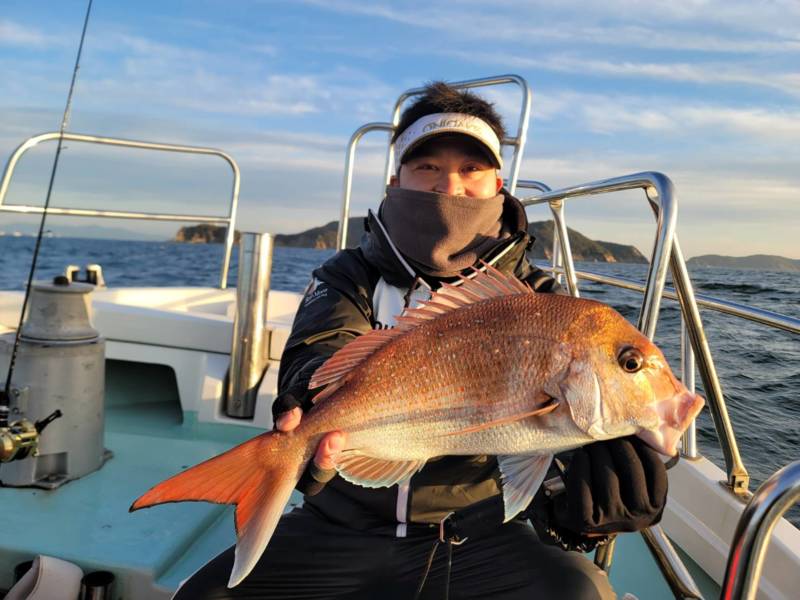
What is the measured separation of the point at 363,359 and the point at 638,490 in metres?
0.78

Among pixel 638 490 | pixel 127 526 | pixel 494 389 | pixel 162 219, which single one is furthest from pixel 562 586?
pixel 162 219

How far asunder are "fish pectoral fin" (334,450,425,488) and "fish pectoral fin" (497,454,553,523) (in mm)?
222

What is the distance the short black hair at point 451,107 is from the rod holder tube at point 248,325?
190 cm

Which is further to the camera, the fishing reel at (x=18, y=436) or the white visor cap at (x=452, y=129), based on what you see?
the fishing reel at (x=18, y=436)

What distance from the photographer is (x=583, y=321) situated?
1409mm

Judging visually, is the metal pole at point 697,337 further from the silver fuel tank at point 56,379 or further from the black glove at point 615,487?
the silver fuel tank at point 56,379

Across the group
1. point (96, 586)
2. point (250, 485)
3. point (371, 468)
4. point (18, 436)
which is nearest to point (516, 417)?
point (371, 468)

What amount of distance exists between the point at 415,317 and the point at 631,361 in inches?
21.1

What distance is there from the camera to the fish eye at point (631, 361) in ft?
4.42

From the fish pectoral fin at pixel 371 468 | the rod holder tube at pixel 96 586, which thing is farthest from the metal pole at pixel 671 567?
the rod holder tube at pixel 96 586

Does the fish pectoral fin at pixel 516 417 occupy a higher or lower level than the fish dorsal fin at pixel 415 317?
lower

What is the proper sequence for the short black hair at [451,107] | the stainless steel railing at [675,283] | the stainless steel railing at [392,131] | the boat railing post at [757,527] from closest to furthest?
the boat railing post at [757,527]
the stainless steel railing at [675,283]
the short black hair at [451,107]
the stainless steel railing at [392,131]

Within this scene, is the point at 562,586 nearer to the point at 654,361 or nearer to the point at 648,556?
the point at 654,361

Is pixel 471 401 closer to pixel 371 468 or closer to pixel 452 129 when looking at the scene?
pixel 371 468
